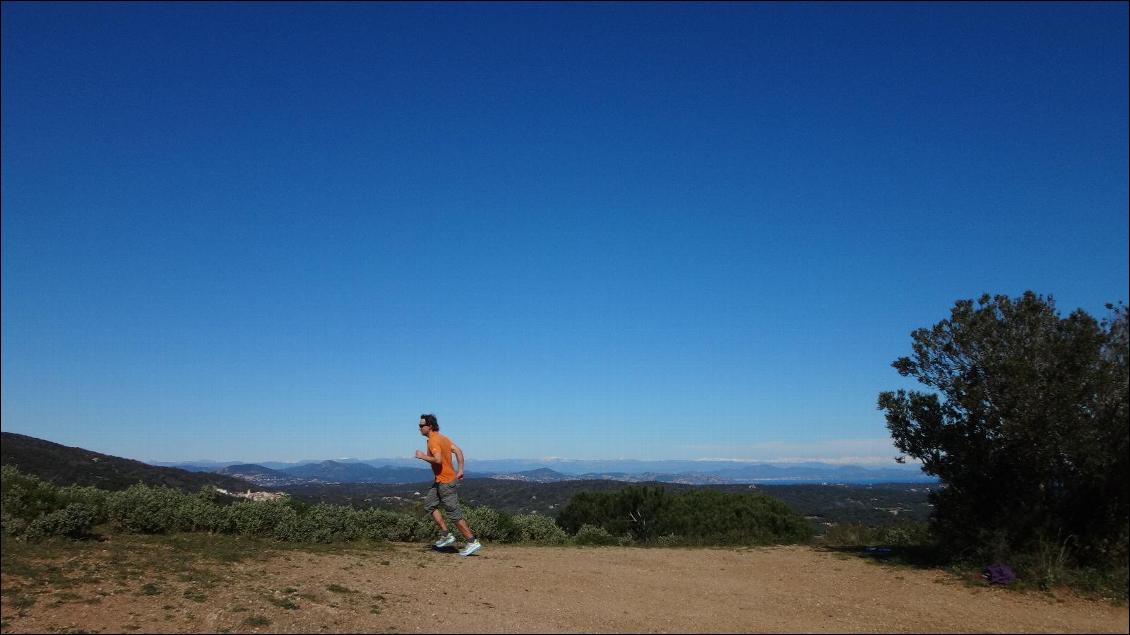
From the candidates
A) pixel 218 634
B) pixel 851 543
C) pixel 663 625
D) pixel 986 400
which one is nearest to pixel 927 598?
pixel 986 400

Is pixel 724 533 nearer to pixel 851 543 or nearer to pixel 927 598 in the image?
pixel 851 543

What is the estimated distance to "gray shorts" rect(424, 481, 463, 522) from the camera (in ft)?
38.2

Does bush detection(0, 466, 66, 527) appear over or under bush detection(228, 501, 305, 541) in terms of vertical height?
over

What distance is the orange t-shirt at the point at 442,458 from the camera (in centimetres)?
1168

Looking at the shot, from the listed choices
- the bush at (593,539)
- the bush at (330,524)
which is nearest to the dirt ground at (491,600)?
the bush at (330,524)

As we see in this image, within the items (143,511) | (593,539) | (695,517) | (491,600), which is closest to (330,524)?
(143,511)

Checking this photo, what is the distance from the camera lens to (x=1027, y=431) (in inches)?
391

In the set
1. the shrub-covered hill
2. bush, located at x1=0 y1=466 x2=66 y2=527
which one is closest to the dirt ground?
bush, located at x1=0 y1=466 x2=66 y2=527

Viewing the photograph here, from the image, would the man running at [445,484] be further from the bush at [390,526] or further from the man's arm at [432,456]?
the bush at [390,526]

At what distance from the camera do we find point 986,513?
11078 millimetres

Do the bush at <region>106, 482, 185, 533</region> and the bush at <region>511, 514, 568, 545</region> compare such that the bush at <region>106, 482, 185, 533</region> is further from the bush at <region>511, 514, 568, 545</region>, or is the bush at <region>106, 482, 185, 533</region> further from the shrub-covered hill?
the shrub-covered hill

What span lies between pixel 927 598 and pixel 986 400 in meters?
3.42

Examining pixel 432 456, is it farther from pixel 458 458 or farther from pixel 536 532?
pixel 536 532

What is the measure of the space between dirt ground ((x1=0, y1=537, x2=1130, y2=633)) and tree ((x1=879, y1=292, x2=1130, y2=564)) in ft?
4.21
